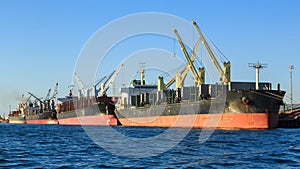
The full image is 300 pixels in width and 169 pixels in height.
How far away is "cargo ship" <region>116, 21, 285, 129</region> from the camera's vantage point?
49859mm

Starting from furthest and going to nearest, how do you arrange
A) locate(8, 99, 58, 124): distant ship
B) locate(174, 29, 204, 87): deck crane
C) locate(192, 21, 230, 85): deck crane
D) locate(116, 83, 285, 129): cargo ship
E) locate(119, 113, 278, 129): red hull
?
1. locate(8, 99, 58, 124): distant ship
2. locate(174, 29, 204, 87): deck crane
3. locate(192, 21, 230, 85): deck crane
4. locate(116, 83, 285, 129): cargo ship
5. locate(119, 113, 278, 129): red hull

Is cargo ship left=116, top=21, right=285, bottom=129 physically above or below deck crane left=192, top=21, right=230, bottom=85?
below

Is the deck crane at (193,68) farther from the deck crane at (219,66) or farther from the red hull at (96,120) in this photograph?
the red hull at (96,120)

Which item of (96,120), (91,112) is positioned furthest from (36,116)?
(96,120)

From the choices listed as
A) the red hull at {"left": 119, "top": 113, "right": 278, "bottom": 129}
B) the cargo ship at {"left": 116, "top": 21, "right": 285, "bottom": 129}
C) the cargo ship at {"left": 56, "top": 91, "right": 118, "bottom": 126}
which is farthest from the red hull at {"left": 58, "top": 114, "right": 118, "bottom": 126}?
the red hull at {"left": 119, "top": 113, "right": 278, "bottom": 129}

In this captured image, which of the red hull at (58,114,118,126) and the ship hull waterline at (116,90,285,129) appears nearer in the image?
the ship hull waterline at (116,90,285,129)

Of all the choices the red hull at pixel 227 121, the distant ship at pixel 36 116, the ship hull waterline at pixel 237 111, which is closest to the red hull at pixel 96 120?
the distant ship at pixel 36 116

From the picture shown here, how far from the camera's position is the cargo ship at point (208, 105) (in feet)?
164

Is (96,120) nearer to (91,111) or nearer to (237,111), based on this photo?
(91,111)

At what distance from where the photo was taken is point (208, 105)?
53.0m

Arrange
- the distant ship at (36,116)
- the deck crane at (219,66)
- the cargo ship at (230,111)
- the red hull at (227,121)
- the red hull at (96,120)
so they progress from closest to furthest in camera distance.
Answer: the red hull at (227,121) < the cargo ship at (230,111) < the deck crane at (219,66) < the red hull at (96,120) < the distant ship at (36,116)

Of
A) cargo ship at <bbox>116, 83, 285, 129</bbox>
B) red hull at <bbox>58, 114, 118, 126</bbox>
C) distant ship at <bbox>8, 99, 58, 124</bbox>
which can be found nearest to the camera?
cargo ship at <bbox>116, 83, 285, 129</bbox>

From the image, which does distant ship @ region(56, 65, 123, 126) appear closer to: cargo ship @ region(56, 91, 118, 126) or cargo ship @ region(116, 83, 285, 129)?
cargo ship @ region(56, 91, 118, 126)

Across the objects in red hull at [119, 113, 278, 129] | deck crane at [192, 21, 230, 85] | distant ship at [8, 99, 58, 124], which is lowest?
distant ship at [8, 99, 58, 124]
